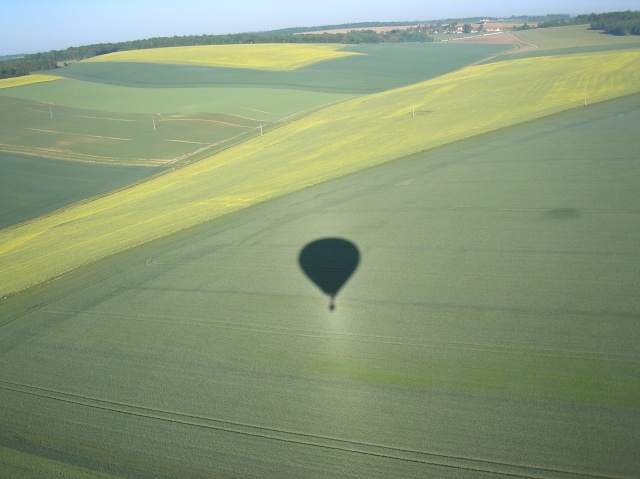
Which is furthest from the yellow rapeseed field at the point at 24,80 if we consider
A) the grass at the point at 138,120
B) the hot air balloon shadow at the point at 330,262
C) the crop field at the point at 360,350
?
the hot air balloon shadow at the point at 330,262

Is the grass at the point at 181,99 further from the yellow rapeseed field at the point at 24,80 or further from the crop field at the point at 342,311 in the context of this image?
the crop field at the point at 342,311

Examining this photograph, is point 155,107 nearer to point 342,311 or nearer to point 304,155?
point 304,155

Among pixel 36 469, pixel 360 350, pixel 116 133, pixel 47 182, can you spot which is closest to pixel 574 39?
pixel 116 133

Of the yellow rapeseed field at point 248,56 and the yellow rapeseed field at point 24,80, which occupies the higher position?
the yellow rapeseed field at point 248,56

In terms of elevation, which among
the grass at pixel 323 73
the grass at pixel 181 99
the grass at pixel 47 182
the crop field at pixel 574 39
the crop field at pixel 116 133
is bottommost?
the grass at pixel 47 182

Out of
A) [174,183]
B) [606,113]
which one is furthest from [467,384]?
[606,113]

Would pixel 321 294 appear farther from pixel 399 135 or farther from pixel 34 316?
pixel 399 135

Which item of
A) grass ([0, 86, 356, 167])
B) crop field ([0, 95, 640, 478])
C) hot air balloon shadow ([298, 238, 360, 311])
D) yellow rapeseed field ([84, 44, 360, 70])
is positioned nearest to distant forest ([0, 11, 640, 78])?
yellow rapeseed field ([84, 44, 360, 70])
